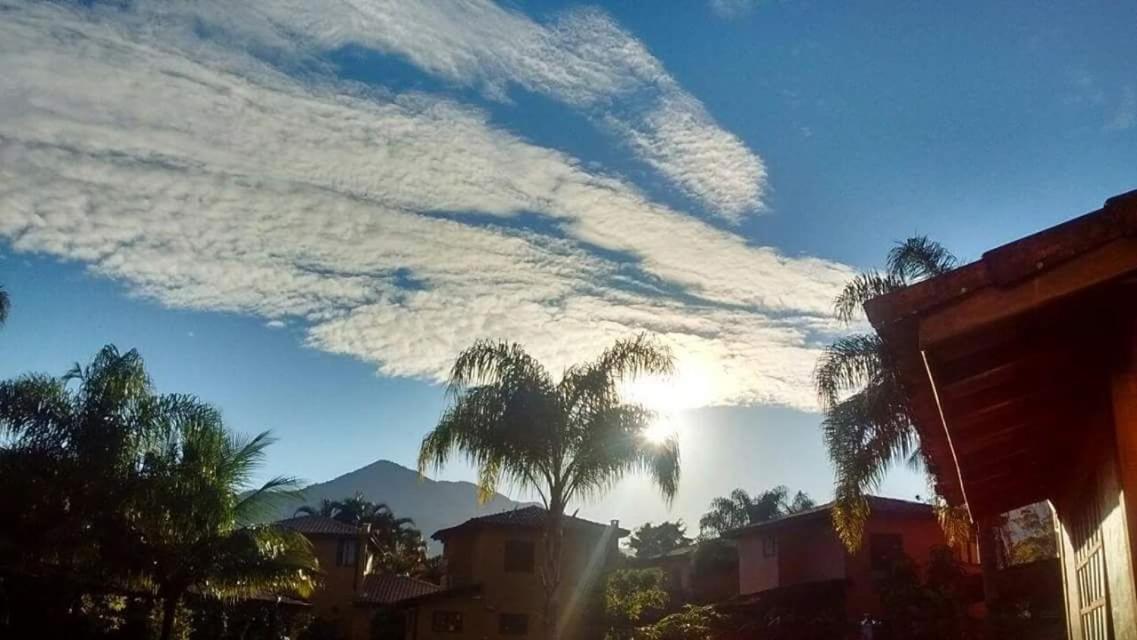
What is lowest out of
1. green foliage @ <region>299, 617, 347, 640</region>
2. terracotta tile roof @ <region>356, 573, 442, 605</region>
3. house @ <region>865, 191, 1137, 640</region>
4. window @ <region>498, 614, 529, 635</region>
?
green foliage @ <region>299, 617, 347, 640</region>

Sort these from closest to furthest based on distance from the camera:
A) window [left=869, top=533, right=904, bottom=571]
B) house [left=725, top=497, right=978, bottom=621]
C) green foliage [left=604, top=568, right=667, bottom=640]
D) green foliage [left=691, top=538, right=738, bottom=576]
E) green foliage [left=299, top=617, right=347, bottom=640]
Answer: green foliage [left=604, top=568, right=667, bottom=640]
house [left=725, top=497, right=978, bottom=621]
window [left=869, top=533, right=904, bottom=571]
green foliage [left=299, top=617, right=347, bottom=640]
green foliage [left=691, top=538, right=738, bottom=576]

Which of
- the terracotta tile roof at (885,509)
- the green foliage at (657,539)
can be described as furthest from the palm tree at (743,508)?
the terracotta tile roof at (885,509)

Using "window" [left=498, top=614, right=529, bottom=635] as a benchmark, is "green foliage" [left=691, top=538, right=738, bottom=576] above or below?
above

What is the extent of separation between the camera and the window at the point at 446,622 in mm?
34812

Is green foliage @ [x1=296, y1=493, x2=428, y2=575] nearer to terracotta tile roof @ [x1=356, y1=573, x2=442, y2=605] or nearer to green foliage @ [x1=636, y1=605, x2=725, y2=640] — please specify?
terracotta tile roof @ [x1=356, y1=573, x2=442, y2=605]

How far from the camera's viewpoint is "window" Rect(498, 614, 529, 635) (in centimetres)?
3556

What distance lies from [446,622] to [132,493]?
1605cm

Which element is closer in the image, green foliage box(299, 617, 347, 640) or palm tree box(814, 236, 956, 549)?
palm tree box(814, 236, 956, 549)

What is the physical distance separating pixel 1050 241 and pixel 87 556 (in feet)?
77.3

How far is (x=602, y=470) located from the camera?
67.5 ft

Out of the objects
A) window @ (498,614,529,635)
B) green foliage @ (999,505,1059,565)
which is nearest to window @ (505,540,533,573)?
window @ (498,614,529,635)

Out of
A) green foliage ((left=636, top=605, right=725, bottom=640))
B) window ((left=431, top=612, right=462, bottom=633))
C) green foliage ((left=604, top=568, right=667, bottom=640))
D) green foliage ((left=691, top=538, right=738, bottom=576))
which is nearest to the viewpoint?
green foliage ((left=636, top=605, right=725, bottom=640))

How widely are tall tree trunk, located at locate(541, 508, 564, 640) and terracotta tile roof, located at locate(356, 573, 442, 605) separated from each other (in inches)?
936

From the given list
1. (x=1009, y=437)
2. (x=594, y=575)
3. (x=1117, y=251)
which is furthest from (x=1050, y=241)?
(x=594, y=575)
